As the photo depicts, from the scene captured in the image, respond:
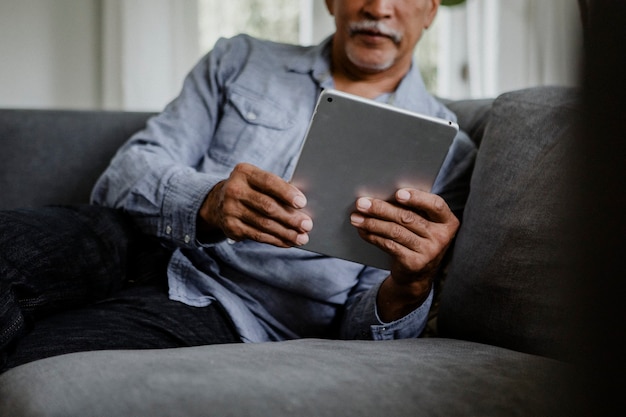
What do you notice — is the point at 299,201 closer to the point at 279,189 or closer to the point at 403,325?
the point at 279,189

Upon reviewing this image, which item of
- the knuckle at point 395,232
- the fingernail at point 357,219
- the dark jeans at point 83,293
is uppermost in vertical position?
the fingernail at point 357,219

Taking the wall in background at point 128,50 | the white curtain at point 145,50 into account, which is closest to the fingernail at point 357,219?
the wall in background at point 128,50

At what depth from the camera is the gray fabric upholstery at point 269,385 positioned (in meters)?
0.59

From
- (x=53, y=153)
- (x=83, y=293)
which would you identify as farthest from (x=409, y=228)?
(x=53, y=153)

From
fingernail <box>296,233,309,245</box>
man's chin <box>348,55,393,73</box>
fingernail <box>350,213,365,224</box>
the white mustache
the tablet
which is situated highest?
the white mustache

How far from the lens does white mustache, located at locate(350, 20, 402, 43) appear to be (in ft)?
4.70

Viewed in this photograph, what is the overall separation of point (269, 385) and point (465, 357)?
0.82ft

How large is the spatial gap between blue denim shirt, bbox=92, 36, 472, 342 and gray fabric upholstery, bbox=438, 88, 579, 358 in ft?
0.38

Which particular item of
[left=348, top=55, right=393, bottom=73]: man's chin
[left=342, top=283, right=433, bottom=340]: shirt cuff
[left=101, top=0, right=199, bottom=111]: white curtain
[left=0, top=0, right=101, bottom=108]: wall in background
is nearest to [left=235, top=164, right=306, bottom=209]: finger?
[left=342, top=283, right=433, bottom=340]: shirt cuff

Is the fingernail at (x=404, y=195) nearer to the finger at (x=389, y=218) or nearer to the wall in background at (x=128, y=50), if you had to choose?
the finger at (x=389, y=218)

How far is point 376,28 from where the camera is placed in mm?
1432

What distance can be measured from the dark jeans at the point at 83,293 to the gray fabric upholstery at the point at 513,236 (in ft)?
1.23

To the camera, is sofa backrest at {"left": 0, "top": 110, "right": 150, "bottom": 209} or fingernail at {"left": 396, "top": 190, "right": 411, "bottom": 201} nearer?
fingernail at {"left": 396, "top": 190, "right": 411, "bottom": 201}

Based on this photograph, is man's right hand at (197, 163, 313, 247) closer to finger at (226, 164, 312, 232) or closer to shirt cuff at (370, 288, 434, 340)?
finger at (226, 164, 312, 232)
